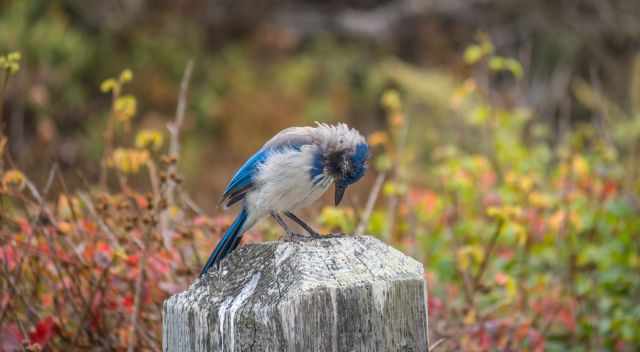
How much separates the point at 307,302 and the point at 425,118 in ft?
23.2

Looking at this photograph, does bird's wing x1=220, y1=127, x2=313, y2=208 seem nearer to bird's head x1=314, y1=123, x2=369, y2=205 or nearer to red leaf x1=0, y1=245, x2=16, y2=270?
bird's head x1=314, y1=123, x2=369, y2=205

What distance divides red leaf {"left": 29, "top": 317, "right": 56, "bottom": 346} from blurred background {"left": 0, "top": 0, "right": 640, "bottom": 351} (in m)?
0.55

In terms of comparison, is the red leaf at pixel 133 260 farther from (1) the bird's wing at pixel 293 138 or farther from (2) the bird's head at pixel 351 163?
(2) the bird's head at pixel 351 163

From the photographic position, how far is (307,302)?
209 cm

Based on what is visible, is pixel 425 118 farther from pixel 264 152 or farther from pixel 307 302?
pixel 307 302

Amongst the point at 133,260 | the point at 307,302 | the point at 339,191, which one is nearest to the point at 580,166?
the point at 339,191

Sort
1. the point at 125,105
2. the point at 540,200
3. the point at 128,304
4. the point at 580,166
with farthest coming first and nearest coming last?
the point at 580,166
the point at 540,200
the point at 125,105
the point at 128,304

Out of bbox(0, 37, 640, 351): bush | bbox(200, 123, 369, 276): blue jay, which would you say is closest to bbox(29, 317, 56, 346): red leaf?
bbox(0, 37, 640, 351): bush

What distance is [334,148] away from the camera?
3125mm

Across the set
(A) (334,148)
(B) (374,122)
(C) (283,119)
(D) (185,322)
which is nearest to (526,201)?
(A) (334,148)

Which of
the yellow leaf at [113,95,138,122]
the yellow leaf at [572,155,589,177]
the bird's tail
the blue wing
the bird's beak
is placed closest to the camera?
the bird's tail

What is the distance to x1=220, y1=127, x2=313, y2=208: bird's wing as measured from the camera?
10.6 feet

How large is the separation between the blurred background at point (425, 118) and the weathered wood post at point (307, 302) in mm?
1399

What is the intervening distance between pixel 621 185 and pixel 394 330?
326 cm
